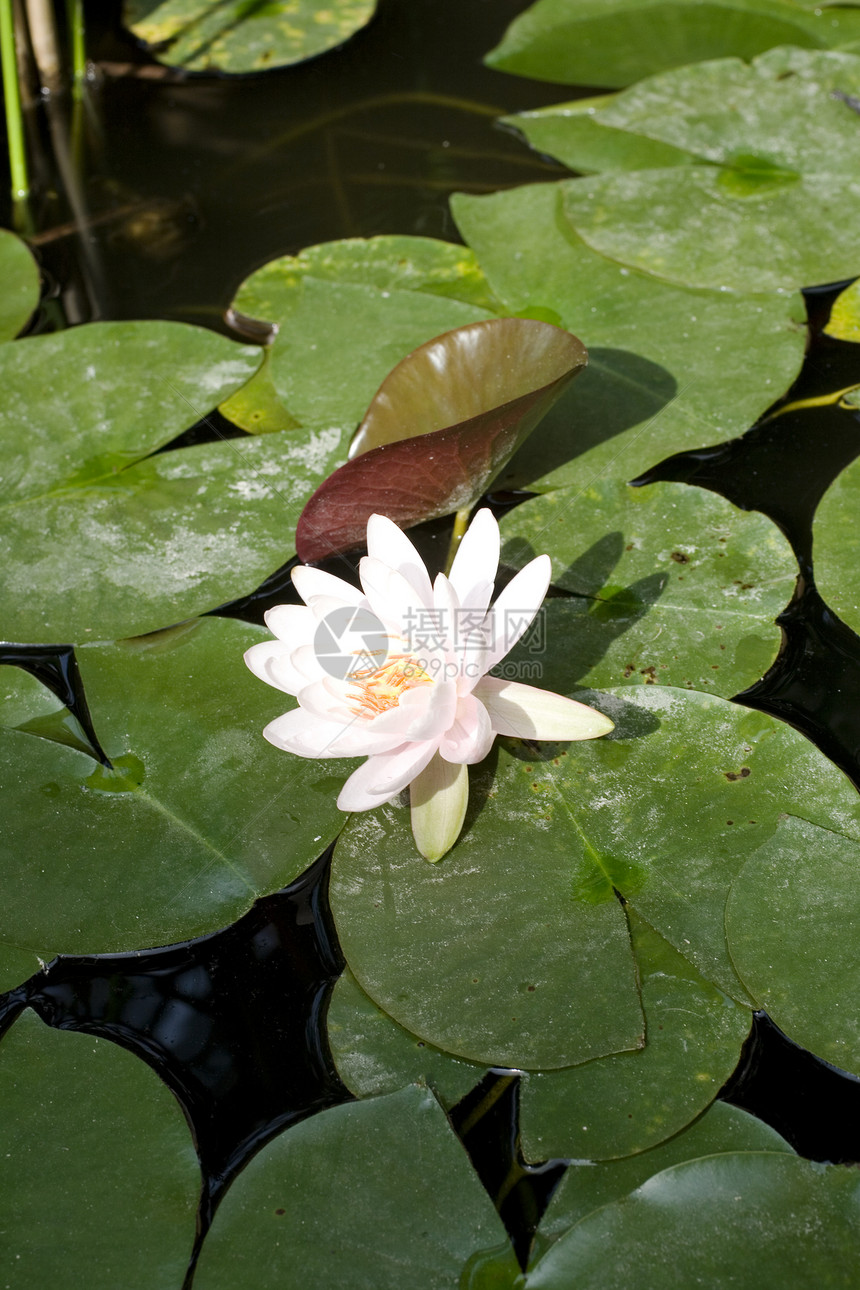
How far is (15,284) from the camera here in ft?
9.27

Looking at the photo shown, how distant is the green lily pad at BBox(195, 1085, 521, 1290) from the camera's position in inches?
46.1

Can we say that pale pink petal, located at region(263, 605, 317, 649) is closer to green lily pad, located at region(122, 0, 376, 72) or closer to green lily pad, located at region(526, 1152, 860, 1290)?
green lily pad, located at region(526, 1152, 860, 1290)

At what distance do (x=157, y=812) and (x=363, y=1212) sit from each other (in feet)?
2.40

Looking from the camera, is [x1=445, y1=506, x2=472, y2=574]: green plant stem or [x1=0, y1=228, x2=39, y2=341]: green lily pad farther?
[x1=0, y1=228, x2=39, y2=341]: green lily pad

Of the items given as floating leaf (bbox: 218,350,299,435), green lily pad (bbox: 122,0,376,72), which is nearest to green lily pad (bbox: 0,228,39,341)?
floating leaf (bbox: 218,350,299,435)

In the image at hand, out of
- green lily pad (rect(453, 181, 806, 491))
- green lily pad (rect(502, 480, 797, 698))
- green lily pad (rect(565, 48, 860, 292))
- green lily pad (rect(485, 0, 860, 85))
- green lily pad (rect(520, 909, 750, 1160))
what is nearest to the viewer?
green lily pad (rect(520, 909, 750, 1160))

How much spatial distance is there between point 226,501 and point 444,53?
2.45 m

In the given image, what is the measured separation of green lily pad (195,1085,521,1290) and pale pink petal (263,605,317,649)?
717 millimetres

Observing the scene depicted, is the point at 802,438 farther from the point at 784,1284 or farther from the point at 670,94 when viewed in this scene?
the point at 784,1284

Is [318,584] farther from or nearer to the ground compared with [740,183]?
nearer to the ground

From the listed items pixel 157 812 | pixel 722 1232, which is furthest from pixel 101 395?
pixel 722 1232

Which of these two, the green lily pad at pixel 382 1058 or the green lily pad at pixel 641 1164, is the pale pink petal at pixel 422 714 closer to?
the green lily pad at pixel 382 1058

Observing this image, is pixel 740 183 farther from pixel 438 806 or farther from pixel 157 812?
pixel 157 812

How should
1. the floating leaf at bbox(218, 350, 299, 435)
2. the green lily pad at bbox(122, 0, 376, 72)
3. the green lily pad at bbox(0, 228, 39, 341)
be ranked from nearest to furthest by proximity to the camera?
the floating leaf at bbox(218, 350, 299, 435)
the green lily pad at bbox(0, 228, 39, 341)
the green lily pad at bbox(122, 0, 376, 72)
